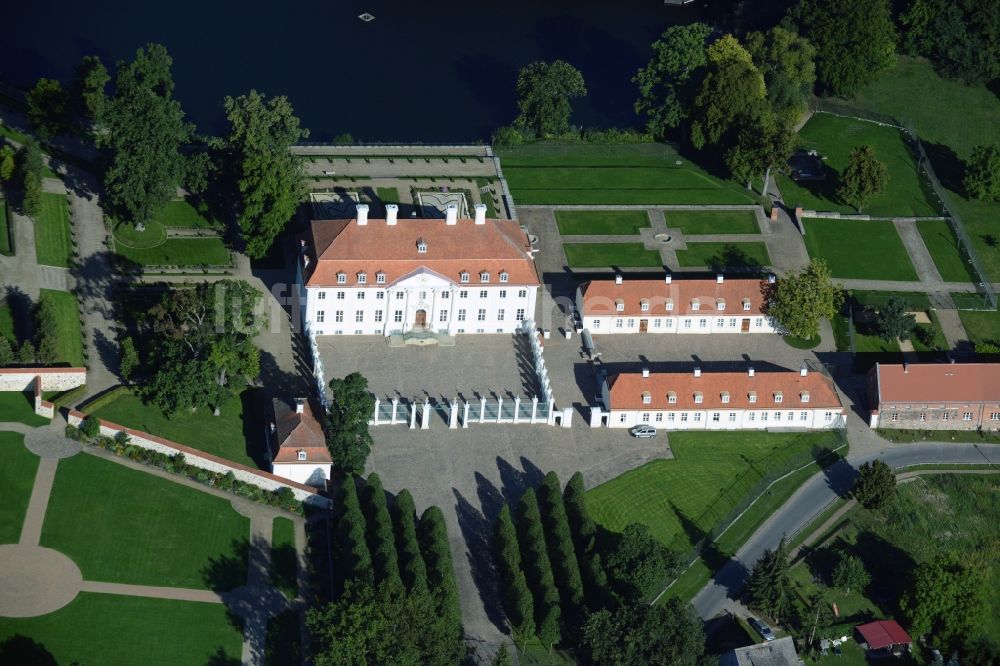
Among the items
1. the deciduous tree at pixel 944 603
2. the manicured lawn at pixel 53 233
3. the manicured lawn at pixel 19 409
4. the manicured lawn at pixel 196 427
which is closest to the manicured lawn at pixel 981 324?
the deciduous tree at pixel 944 603

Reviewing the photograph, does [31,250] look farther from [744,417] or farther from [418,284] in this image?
[744,417]

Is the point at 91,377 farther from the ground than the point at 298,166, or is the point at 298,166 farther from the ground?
the point at 298,166

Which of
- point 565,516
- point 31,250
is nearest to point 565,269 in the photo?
point 565,516

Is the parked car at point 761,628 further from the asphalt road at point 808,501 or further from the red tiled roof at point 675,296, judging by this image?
the red tiled roof at point 675,296

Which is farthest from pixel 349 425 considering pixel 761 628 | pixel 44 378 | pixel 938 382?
pixel 938 382

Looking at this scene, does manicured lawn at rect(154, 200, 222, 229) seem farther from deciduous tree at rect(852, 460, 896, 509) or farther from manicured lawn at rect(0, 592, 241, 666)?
deciduous tree at rect(852, 460, 896, 509)

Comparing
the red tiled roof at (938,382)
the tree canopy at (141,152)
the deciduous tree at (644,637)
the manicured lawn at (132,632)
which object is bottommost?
the deciduous tree at (644,637)
